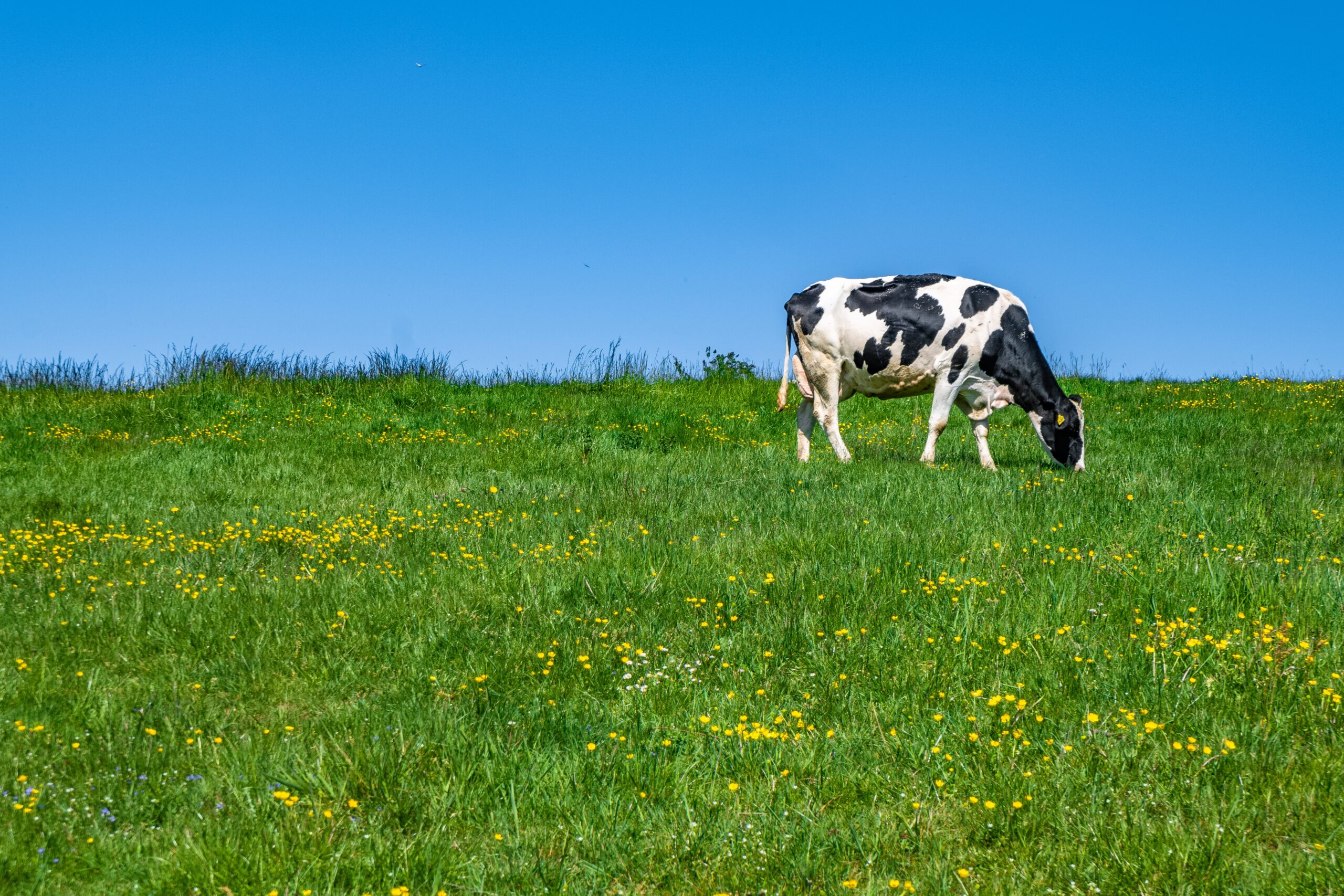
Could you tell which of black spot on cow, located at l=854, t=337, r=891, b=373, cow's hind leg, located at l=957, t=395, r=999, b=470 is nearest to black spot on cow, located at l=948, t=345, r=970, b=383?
cow's hind leg, located at l=957, t=395, r=999, b=470

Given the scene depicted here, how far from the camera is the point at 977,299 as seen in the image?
Result: 13.0m

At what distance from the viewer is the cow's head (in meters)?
12.7

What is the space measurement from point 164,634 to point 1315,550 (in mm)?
8091

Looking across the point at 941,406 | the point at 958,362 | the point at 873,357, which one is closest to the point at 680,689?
the point at 873,357

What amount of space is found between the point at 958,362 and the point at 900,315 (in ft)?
3.22

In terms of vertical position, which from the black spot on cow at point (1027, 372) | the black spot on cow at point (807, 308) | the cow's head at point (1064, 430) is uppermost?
the black spot on cow at point (807, 308)

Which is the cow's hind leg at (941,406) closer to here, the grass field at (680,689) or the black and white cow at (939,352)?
the black and white cow at (939,352)

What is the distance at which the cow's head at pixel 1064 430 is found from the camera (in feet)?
41.8

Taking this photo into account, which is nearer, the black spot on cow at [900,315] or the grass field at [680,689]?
the grass field at [680,689]

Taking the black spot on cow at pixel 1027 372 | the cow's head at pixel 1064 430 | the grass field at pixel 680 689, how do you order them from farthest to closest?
1. the black spot on cow at pixel 1027 372
2. the cow's head at pixel 1064 430
3. the grass field at pixel 680 689

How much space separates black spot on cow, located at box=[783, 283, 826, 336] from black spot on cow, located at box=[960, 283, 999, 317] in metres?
1.85

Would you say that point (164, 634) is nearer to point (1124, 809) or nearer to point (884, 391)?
point (1124, 809)

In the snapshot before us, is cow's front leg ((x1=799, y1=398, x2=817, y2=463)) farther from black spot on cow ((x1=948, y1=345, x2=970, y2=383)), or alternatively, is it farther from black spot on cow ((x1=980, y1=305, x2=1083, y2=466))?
black spot on cow ((x1=980, y1=305, x2=1083, y2=466))

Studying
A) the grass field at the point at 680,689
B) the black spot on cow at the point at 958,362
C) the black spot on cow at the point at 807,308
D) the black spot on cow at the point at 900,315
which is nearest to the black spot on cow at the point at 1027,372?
the black spot on cow at the point at 958,362
